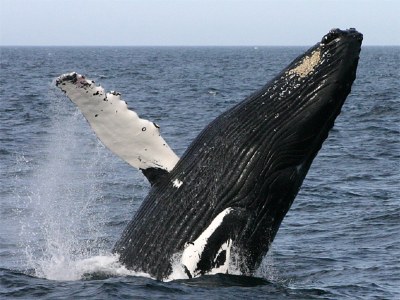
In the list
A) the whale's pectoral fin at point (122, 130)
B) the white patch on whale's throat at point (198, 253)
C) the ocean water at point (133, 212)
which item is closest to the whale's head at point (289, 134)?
the white patch on whale's throat at point (198, 253)

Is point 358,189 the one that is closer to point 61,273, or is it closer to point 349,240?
point 349,240

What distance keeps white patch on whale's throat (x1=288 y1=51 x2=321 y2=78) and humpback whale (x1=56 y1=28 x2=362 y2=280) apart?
1 cm

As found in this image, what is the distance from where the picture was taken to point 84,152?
27.2 m

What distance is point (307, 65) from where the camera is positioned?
404 inches

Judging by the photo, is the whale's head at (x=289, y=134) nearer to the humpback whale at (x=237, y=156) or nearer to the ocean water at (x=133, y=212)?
the humpback whale at (x=237, y=156)

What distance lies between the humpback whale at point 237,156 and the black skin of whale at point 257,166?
0.01 m

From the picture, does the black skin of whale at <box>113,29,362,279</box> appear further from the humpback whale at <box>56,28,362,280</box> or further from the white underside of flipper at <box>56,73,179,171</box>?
the white underside of flipper at <box>56,73,179,171</box>

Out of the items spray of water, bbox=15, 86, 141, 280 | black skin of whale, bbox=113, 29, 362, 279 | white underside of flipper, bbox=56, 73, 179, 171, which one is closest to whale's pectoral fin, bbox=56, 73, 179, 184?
white underside of flipper, bbox=56, 73, 179, 171

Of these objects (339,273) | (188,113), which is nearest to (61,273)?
(339,273)

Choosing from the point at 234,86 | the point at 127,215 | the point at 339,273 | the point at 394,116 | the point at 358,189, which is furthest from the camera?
the point at 234,86

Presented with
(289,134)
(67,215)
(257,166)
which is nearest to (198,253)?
(257,166)

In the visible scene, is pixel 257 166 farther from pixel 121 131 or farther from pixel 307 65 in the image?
pixel 121 131

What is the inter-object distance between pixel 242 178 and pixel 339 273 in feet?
11.7

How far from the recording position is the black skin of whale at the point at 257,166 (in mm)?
10031
